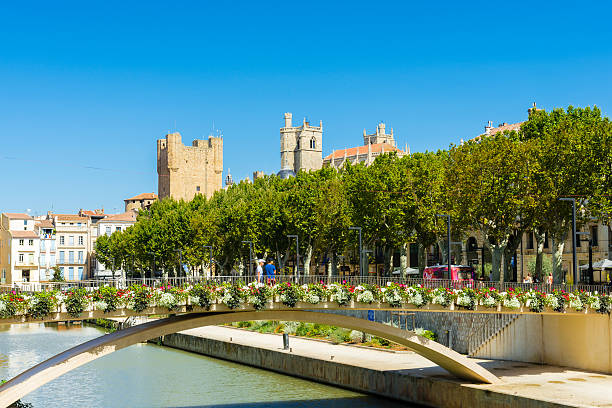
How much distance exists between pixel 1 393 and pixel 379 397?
18171mm

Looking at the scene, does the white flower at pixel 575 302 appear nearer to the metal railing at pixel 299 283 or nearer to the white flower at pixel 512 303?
the metal railing at pixel 299 283

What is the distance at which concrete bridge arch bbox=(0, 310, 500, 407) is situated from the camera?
2497cm

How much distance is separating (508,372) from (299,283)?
12.4m

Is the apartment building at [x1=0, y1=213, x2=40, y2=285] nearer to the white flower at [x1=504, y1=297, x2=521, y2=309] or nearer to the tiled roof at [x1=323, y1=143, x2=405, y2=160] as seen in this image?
the tiled roof at [x1=323, y1=143, x2=405, y2=160]

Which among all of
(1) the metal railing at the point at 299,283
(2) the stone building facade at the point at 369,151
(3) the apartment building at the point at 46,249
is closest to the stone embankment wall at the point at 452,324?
(1) the metal railing at the point at 299,283

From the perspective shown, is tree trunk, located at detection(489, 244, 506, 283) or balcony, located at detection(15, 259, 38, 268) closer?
tree trunk, located at detection(489, 244, 506, 283)

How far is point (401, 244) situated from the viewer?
57562 millimetres

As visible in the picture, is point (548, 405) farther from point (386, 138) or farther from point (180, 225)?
point (386, 138)

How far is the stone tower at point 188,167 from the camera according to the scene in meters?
158

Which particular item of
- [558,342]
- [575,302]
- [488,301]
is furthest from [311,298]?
[558,342]

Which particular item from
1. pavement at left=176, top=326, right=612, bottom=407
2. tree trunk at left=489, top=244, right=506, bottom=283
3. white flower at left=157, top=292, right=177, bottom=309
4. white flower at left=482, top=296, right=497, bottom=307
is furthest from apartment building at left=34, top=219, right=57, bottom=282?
white flower at left=157, top=292, right=177, bottom=309

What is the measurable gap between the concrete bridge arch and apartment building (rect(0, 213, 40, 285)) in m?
96.0

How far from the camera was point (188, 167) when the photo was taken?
160125 millimetres

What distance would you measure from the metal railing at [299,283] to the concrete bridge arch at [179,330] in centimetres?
139
